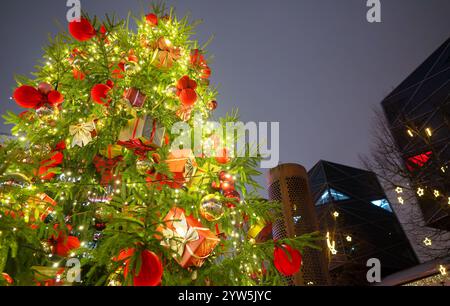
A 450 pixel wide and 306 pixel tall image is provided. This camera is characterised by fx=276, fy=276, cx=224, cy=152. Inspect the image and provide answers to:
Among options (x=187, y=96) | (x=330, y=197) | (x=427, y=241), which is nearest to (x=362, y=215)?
(x=330, y=197)

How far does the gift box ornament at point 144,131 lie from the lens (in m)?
2.84

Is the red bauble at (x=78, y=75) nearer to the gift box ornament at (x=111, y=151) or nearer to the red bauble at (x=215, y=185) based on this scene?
the gift box ornament at (x=111, y=151)

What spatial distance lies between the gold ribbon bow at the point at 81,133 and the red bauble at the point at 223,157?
4.63ft

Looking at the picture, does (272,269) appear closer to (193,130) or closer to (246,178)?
(246,178)

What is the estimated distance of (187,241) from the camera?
7.66ft

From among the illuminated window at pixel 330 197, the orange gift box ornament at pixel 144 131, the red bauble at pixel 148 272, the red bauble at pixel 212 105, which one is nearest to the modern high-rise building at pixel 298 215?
the red bauble at pixel 212 105

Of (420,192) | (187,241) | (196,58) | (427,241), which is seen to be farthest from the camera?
(427,241)

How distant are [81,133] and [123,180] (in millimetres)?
708

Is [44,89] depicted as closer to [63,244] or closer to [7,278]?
[63,244]

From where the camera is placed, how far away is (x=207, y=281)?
2490mm

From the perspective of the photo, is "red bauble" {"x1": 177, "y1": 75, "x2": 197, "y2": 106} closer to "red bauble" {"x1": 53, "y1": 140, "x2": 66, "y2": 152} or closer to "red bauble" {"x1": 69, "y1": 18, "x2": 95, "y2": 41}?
"red bauble" {"x1": 69, "y1": 18, "x2": 95, "y2": 41}

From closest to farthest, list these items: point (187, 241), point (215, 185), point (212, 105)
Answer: point (187, 241), point (215, 185), point (212, 105)

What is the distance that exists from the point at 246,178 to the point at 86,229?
1766mm
